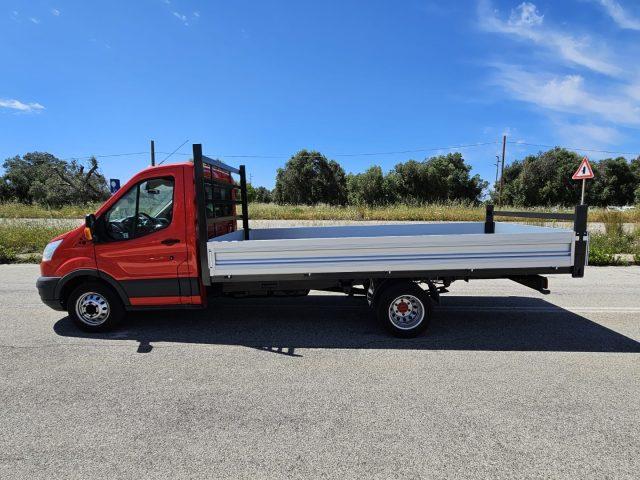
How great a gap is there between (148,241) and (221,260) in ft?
3.34

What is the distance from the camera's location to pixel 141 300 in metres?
5.18

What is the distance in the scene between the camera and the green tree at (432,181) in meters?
53.3

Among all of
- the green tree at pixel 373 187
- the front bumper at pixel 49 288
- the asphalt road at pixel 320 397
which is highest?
the green tree at pixel 373 187

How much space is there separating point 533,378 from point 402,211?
2106 centimetres

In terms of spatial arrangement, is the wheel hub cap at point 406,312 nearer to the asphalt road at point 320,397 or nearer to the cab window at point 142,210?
the asphalt road at point 320,397

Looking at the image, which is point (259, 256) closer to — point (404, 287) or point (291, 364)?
point (291, 364)

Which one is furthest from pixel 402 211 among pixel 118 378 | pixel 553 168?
pixel 553 168

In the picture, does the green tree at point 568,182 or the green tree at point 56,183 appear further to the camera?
the green tree at point 568,182

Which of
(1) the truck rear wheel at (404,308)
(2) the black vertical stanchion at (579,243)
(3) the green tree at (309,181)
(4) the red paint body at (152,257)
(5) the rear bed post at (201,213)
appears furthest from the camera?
(3) the green tree at (309,181)

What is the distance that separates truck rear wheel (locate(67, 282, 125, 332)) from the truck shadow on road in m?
0.15

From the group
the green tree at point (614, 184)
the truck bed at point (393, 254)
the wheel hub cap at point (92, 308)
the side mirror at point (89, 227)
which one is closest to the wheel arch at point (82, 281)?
the wheel hub cap at point (92, 308)

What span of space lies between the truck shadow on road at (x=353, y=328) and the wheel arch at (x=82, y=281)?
500 millimetres

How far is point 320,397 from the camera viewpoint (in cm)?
359

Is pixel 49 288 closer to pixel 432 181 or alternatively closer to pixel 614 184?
pixel 432 181
